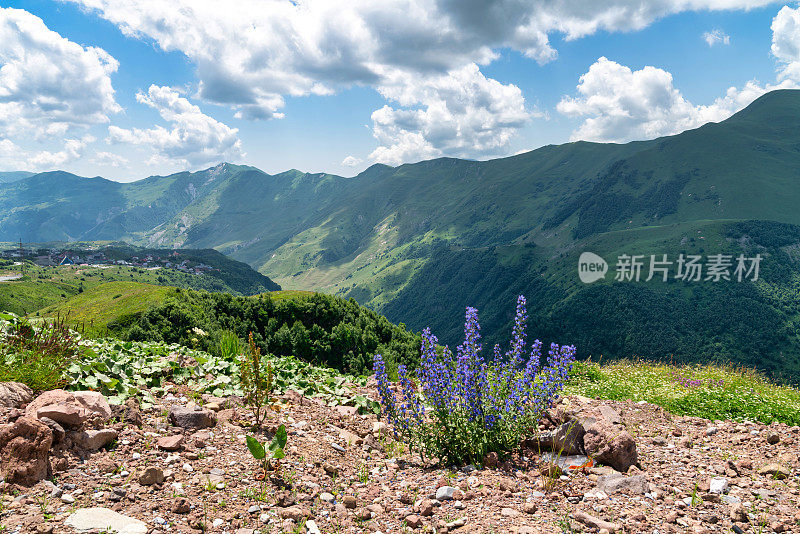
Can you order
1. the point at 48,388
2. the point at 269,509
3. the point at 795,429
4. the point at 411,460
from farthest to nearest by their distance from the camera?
1. the point at 795,429
2. the point at 411,460
3. the point at 48,388
4. the point at 269,509

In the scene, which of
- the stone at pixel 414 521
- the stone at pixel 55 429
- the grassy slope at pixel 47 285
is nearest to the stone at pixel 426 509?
the stone at pixel 414 521

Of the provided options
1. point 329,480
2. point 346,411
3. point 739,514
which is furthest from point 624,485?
point 346,411

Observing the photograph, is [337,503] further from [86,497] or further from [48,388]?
[48,388]

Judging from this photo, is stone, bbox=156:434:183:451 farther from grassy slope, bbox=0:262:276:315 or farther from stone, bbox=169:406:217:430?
grassy slope, bbox=0:262:276:315

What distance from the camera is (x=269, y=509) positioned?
4309 mm

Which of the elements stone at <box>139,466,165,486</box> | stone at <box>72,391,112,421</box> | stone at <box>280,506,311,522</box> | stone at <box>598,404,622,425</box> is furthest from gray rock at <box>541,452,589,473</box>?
stone at <box>72,391,112,421</box>

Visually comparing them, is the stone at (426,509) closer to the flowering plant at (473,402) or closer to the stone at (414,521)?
the stone at (414,521)

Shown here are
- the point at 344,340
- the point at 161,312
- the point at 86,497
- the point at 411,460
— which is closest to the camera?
the point at 86,497

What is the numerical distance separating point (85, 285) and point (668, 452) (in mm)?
206541

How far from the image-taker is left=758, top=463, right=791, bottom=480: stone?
221 inches

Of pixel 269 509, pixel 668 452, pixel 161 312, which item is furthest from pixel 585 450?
pixel 161 312

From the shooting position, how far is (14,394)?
5055 mm

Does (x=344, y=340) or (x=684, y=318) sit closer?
(x=344, y=340)

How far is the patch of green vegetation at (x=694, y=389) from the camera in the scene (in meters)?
8.98
